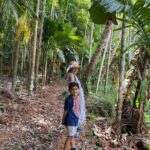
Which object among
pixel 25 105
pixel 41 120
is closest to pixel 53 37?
pixel 25 105

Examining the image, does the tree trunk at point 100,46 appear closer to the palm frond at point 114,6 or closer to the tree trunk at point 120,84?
the tree trunk at point 120,84

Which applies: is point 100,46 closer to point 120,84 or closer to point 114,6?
point 120,84

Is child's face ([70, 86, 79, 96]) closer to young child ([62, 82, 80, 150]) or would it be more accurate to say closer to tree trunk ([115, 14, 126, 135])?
young child ([62, 82, 80, 150])

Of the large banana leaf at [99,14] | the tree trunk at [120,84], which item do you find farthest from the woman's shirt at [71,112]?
the large banana leaf at [99,14]

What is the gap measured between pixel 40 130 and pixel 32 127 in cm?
27

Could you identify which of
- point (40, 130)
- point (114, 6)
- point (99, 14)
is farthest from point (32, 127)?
point (114, 6)

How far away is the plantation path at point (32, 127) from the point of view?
6492 millimetres

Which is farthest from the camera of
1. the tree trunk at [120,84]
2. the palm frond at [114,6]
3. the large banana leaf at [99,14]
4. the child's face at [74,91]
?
the tree trunk at [120,84]

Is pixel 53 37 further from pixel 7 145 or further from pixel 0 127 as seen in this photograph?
pixel 7 145

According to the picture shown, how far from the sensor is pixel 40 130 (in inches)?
295

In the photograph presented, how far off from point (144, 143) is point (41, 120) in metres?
2.54

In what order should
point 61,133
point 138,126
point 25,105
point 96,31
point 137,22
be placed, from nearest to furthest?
point 137,22, point 61,133, point 138,126, point 25,105, point 96,31

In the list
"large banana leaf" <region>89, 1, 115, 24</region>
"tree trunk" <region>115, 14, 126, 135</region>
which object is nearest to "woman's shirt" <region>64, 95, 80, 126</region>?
"tree trunk" <region>115, 14, 126, 135</region>

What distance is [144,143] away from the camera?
771 cm
